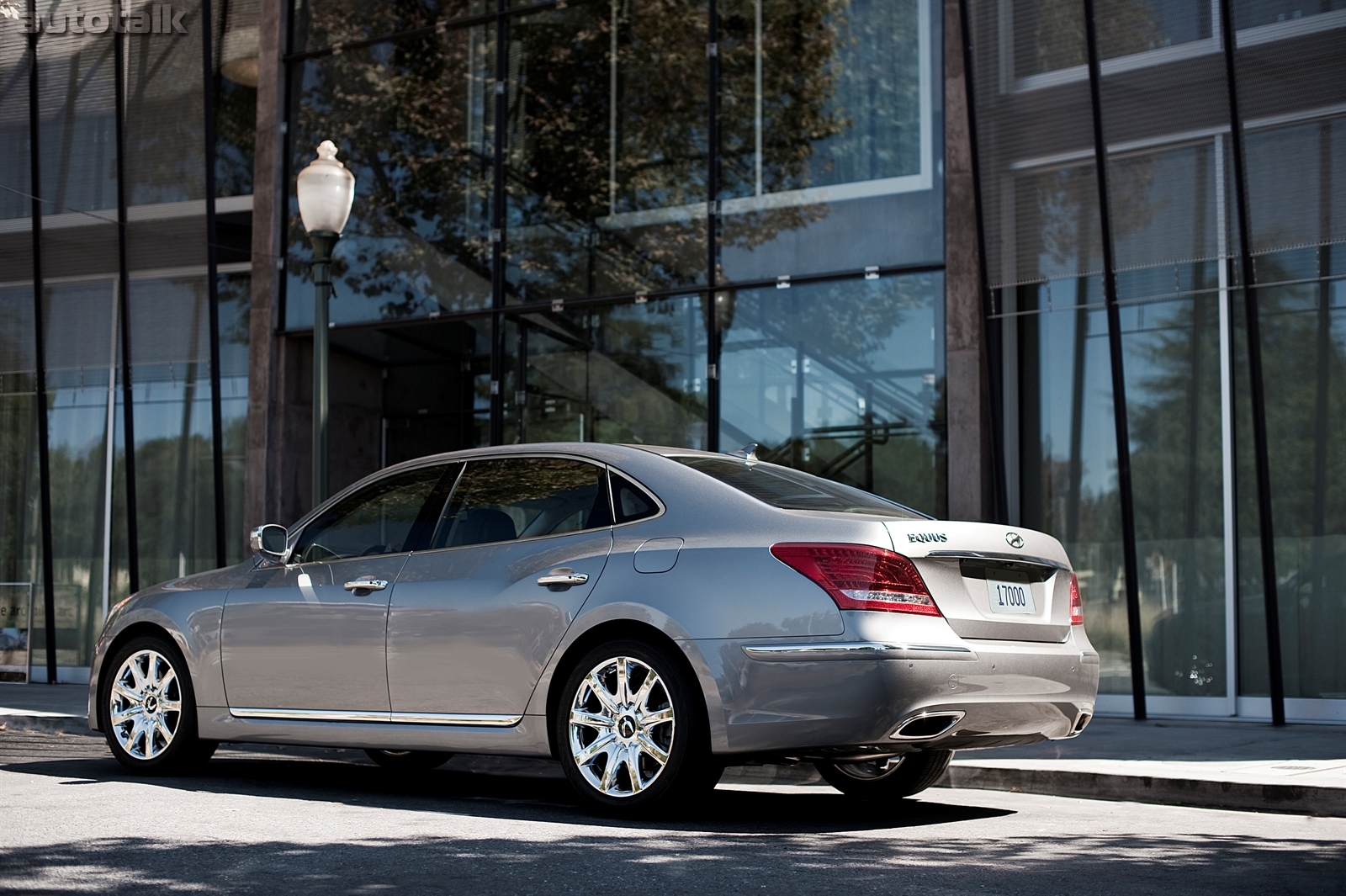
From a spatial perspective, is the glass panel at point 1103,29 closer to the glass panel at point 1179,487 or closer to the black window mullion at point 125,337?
the glass panel at point 1179,487

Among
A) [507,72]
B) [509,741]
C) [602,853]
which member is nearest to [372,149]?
[507,72]

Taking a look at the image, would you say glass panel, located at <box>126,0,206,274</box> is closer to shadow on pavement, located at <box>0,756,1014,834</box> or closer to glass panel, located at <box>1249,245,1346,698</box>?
shadow on pavement, located at <box>0,756,1014,834</box>

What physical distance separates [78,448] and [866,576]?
13308mm

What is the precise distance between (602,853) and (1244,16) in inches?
348

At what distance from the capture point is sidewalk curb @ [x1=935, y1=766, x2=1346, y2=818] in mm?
7020

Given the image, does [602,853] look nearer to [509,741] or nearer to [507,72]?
[509,741]

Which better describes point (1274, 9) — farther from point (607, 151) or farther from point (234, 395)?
point (234, 395)

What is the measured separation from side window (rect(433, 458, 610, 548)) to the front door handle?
23cm

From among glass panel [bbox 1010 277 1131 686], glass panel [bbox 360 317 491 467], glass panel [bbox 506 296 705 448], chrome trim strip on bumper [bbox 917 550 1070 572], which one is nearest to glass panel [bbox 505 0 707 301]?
glass panel [bbox 506 296 705 448]

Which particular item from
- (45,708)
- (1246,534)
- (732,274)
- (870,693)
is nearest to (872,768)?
(870,693)

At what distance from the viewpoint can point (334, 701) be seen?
23.0 ft

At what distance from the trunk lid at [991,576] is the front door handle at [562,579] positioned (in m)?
1.29

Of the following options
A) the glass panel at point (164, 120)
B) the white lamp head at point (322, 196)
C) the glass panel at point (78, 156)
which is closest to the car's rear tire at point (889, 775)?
the white lamp head at point (322, 196)

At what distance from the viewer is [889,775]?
6.99 m
